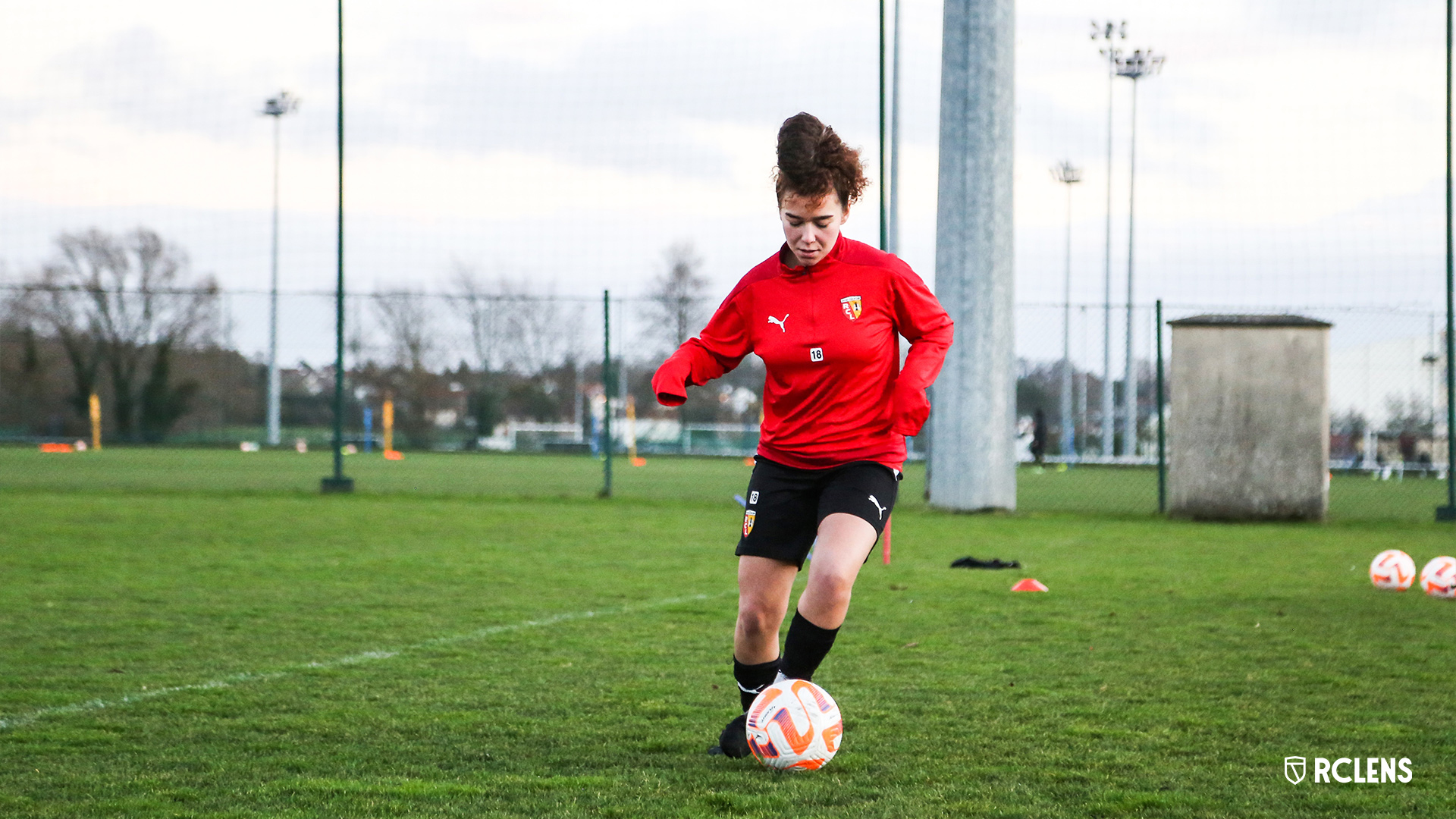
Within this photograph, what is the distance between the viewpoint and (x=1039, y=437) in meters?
28.3

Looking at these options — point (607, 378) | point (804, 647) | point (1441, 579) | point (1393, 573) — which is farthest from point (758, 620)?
point (607, 378)

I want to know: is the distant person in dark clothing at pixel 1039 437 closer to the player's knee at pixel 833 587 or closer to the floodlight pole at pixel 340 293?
the floodlight pole at pixel 340 293

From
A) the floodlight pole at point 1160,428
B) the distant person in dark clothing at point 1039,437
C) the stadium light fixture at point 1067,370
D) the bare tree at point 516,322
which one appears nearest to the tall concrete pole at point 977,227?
the floodlight pole at point 1160,428

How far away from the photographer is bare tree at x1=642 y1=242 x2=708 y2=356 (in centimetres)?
2178

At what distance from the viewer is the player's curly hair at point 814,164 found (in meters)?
4.08

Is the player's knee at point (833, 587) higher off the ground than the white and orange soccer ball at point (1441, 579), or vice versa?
the player's knee at point (833, 587)

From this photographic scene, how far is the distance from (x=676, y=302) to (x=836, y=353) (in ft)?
60.0

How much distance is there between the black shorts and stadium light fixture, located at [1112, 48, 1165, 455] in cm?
1391

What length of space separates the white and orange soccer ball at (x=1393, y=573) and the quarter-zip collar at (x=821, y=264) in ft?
20.3

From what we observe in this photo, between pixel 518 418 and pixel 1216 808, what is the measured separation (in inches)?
993

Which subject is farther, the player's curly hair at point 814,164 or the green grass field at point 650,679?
the player's curly hair at point 814,164

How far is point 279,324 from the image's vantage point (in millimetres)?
20453

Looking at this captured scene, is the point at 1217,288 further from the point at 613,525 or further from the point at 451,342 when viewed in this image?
the point at 451,342

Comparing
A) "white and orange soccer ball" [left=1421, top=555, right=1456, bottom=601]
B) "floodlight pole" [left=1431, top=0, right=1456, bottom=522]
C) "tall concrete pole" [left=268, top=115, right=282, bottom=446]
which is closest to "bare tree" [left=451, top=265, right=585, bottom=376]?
"tall concrete pole" [left=268, top=115, right=282, bottom=446]
